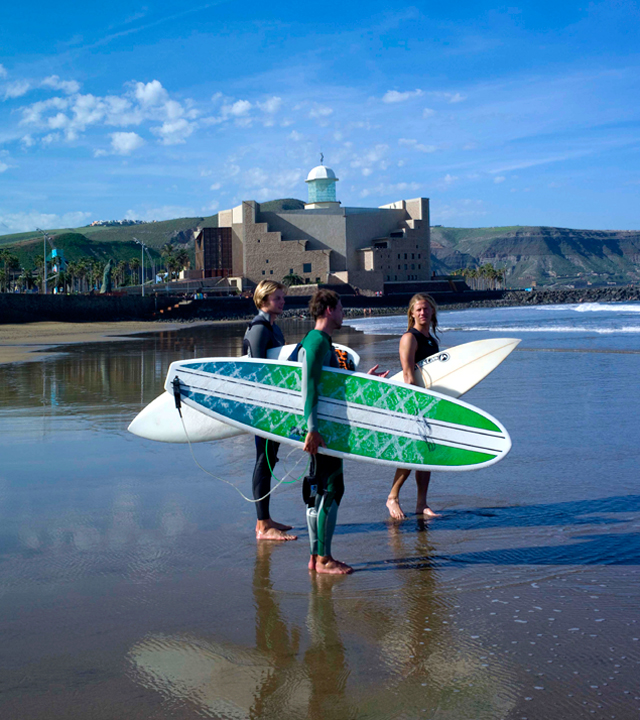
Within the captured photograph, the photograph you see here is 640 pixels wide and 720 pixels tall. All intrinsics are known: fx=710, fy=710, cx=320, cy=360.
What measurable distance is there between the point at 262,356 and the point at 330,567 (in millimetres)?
1443

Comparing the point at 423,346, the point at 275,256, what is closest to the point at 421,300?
the point at 423,346

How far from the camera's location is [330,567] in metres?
4.17

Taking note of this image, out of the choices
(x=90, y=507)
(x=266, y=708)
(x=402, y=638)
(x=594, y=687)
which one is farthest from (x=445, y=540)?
(x=90, y=507)

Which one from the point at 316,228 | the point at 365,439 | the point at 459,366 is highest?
the point at 316,228

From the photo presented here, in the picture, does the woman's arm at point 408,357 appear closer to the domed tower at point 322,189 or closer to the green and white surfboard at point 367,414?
the green and white surfboard at point 367,414

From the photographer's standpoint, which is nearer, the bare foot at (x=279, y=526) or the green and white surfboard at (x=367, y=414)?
the green and white surfboard at (x=367, y=414)

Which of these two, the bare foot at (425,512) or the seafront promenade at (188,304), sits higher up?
the seafront promenade at (188,304)

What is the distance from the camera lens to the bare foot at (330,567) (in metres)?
4.16

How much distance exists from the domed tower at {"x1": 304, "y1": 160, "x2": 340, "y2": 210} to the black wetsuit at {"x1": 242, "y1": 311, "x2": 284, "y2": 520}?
11054cm

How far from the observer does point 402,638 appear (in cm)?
332

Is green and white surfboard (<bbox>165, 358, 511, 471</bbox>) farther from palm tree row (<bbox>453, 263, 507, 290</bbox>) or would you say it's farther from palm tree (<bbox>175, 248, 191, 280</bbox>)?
palm tree row (<bbox>453, 263, 507, 290</bbox>)

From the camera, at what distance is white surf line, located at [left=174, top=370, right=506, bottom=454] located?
4539 mm

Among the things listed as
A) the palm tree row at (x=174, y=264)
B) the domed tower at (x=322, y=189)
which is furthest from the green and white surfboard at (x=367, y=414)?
the palm tree row at (x=174, y=264)

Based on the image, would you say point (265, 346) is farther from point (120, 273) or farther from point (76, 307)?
point (120, 273)
